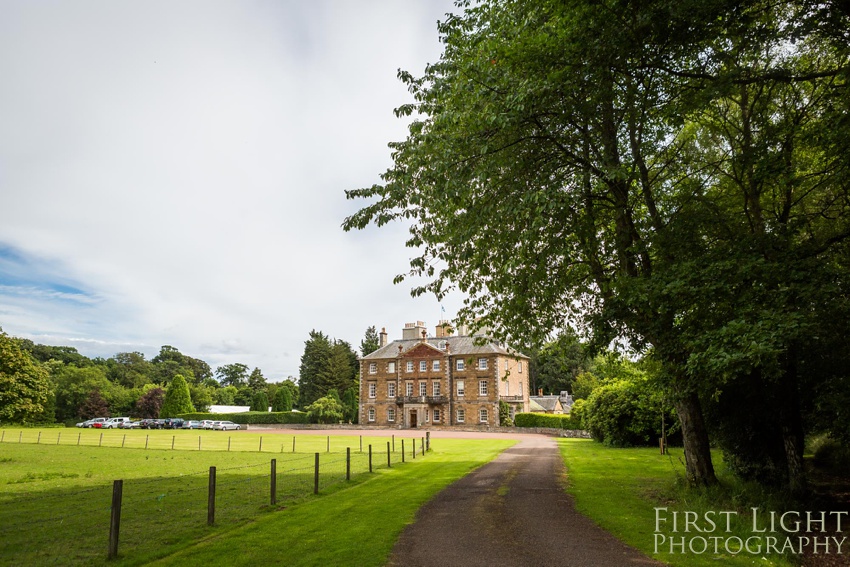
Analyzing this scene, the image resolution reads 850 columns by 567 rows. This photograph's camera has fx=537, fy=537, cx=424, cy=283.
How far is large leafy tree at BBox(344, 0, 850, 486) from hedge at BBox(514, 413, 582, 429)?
118 ft

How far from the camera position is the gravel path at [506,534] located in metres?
7.88

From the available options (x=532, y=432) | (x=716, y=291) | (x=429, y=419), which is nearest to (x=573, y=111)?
(x=716, y=291)

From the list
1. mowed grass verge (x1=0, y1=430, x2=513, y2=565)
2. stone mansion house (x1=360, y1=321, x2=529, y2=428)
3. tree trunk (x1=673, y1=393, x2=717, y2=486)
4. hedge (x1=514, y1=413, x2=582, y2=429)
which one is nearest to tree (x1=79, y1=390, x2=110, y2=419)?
stone mansion house (x1=360, y1=321, x2=529, y2=428)

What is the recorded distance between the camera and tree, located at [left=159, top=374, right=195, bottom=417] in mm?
75125

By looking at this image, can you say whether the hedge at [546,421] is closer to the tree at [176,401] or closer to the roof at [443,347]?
the roof at [443,347]

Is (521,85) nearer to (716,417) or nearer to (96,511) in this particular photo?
(716,417)

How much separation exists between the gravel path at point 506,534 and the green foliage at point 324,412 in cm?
5680

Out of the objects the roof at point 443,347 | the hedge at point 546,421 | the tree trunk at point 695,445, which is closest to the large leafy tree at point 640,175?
the tree trunk at point 695,445

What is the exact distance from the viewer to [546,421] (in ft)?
176

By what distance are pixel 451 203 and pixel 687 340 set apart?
5613mm

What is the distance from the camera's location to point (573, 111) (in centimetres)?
1134


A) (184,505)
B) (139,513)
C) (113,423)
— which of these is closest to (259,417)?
(113,423)

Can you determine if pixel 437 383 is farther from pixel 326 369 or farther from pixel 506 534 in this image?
pixel 506 534

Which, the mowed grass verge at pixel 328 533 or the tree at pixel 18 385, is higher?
the tree at pixel 18 385
